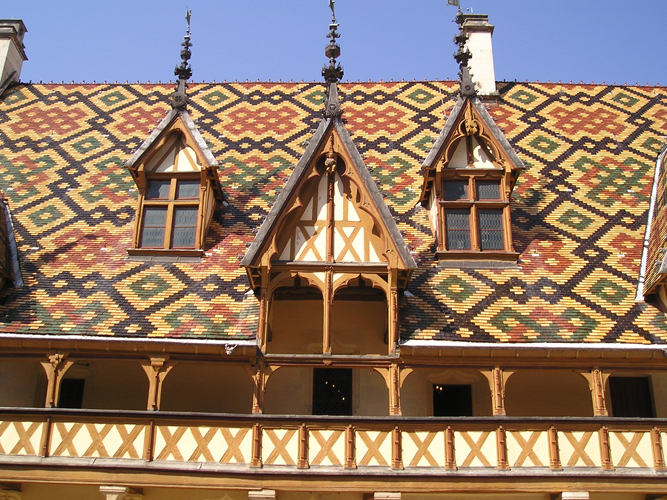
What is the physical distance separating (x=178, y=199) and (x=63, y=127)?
5563 mm

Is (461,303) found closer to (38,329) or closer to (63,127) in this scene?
(38,329)

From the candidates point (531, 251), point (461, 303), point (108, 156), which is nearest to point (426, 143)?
point (531, 251)

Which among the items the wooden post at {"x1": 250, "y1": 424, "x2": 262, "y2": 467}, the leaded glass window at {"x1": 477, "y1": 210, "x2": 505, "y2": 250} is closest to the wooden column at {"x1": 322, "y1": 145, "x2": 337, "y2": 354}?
the wooden post at {"x1": 250, "y1": 424, "x2": 262, "y2": 467}

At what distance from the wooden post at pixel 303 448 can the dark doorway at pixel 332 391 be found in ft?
5.43

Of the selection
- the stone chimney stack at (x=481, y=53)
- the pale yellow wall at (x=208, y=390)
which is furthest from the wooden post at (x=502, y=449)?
the stone chimney stack at (x=481, y=53)

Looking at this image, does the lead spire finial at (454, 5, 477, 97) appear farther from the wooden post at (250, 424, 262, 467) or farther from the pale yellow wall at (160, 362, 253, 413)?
the wooden post at (250, 424, 262, 467)

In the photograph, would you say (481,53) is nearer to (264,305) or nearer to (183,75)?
(183,75)

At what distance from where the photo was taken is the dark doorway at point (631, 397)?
12031 mm

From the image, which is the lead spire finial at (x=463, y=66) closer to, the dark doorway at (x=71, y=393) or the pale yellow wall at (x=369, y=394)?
the pale yellow wall at (x=369, y=394)

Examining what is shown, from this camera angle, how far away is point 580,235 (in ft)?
44.7

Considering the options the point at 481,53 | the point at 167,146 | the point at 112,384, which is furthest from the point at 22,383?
the point at 481,53

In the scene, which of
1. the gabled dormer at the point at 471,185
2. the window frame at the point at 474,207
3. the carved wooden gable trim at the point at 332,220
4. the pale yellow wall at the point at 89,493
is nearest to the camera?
the pale yellow wall at the point at 89,493

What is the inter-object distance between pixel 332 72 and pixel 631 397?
755 cm

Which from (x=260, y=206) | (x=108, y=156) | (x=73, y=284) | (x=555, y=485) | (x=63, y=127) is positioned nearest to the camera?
(x=555, y=485)
